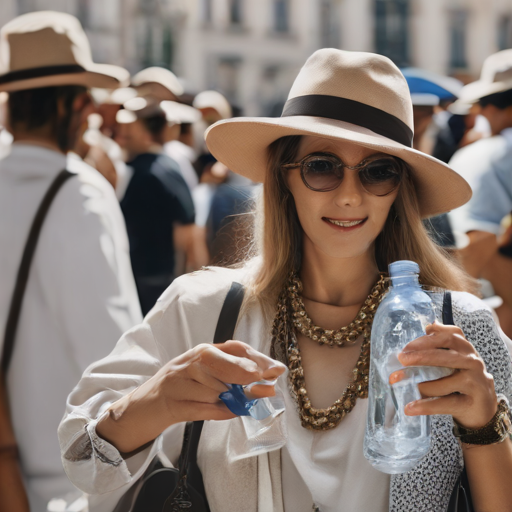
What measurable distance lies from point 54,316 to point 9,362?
230mm

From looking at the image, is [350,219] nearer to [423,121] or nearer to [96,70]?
[96,70]

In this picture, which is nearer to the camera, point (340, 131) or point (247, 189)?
point (340, 131)

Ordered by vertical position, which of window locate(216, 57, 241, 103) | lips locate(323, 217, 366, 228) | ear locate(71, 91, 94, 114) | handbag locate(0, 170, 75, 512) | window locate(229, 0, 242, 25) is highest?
ear locate(71, 91, 94, 114)

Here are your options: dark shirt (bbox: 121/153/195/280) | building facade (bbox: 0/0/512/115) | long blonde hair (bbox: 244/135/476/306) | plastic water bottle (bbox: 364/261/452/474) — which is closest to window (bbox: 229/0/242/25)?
building facade (bbox: 0/0/512/115)

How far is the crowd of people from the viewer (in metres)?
2.20

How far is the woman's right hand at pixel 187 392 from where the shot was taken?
1.98 meters

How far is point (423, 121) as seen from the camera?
212 inches

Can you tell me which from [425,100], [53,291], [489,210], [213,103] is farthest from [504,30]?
[53,291]

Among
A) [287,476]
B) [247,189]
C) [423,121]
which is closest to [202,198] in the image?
[247,189]

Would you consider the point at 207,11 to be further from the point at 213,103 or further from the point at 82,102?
the point at 82,102

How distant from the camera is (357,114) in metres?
2.46

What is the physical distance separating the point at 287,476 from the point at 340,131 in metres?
0.95

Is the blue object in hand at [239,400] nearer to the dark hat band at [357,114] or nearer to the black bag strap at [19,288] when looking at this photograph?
the dark hat band at [357,114]

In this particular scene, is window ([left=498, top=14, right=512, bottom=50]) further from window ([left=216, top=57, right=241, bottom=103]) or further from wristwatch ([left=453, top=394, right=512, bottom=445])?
wristwatch ([left=453, top=394, right=512, bottom=445])
